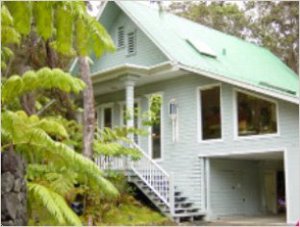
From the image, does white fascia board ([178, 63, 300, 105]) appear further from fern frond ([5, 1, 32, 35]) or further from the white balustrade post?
fern frond ([5, 1, 32, 35])

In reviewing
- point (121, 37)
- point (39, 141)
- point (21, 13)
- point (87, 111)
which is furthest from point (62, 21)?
point (121, 37)

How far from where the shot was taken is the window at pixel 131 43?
13.9 m

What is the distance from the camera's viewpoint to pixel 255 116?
1142 cm

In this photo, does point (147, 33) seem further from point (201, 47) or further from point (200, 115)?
point (200, 115)

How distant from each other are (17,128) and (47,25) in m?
1.56

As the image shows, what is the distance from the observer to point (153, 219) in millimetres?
10914

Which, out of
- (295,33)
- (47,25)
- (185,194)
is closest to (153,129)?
(185,194)

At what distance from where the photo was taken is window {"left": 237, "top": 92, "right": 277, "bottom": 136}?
11.1 metres

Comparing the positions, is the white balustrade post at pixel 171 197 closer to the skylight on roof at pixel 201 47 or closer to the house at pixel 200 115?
the house at pixel 200 115

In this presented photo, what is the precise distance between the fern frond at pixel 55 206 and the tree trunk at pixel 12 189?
22 cm

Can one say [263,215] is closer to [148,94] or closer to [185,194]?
[185,194]

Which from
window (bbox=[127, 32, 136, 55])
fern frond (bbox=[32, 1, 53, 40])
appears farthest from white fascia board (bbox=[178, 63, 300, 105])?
fern frond (bbox=[32, 1, 53, 40])

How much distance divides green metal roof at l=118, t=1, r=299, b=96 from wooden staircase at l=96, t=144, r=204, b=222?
2.57m

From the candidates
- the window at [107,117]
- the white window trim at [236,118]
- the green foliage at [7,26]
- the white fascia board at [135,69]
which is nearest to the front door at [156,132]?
the white fascia board at [135,69]
